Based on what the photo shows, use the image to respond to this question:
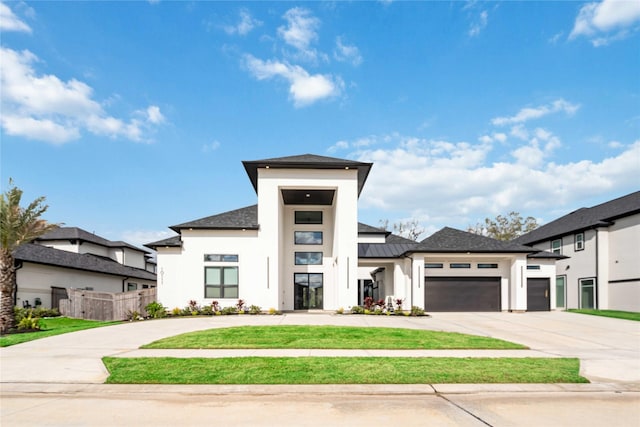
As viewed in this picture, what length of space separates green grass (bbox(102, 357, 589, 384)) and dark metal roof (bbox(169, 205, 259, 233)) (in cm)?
1488

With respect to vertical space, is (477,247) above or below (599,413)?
above

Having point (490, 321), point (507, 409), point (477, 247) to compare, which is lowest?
point (490, 321)

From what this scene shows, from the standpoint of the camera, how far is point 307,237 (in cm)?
2861

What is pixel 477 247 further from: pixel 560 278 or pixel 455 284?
pixel 560 278

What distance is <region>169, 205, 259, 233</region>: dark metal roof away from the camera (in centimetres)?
2508

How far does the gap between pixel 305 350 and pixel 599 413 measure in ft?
22.8

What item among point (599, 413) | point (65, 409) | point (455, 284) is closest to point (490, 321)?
point (455, 284)

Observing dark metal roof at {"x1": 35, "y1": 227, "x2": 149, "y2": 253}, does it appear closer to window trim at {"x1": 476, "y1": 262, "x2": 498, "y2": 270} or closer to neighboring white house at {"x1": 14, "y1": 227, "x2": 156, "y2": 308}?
neighboring white house at {"x1": 14, "y1": 227, "x2": 156, "y2": 308}

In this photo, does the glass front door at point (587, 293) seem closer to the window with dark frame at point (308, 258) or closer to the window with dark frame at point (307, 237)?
the window with dark frame at point (308, 258)

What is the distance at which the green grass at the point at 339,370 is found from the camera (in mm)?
8484

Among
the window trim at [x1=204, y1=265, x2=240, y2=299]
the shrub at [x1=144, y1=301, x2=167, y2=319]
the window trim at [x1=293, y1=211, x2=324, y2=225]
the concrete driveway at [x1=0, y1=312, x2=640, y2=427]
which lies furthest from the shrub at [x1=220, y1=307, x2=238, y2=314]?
the concrete driveway at [x1=0, y1=312, x2=640, y2=427]

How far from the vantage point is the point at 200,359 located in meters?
10.4

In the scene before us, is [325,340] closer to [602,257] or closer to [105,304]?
[105,304]

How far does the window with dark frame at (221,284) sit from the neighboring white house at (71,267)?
10720mm
